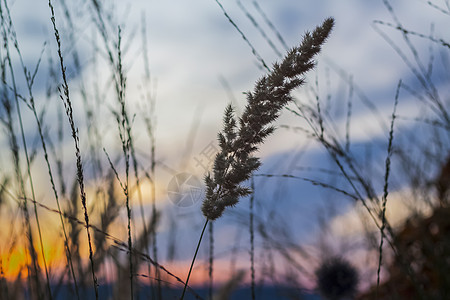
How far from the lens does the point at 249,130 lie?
126cm

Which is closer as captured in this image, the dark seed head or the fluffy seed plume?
the fluffy seed plume

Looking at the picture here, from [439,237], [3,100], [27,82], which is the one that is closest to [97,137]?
[3,100]

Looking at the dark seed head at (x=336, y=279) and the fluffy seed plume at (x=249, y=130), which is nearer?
the fluffy seed plume at (x=249, y=130)

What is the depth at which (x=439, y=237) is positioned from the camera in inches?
130

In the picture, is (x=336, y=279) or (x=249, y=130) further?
(x=336, y=279)

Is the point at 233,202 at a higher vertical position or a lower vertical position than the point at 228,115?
lower

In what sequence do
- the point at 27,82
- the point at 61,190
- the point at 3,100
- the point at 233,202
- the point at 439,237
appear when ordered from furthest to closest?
the point at 439,237 → the point at 61,190 → the point at 3,100 → the point at 27,82 → the point at 233,202

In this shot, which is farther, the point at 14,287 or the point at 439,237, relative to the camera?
the point at 439,237

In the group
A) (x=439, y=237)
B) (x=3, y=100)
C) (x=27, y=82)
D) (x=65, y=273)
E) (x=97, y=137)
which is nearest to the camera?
(x=27, y=82)

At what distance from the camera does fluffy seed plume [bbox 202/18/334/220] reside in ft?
4.09

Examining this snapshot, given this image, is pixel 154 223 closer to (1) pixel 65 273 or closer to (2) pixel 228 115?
(1) pixel 65 273

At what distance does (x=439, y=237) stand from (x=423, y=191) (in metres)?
0.46

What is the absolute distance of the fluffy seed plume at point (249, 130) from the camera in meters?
1.25

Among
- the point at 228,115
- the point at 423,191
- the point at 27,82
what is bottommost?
the point at 228,115
